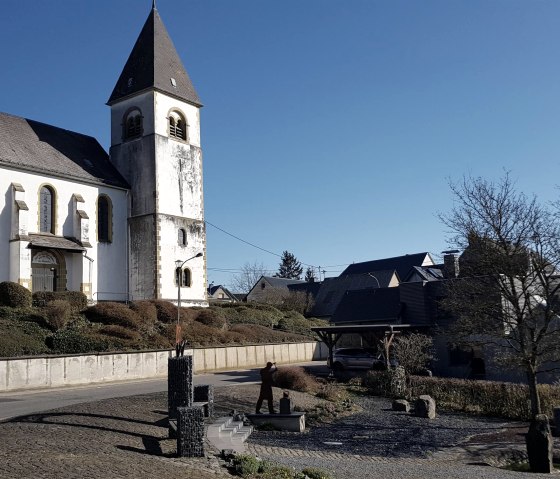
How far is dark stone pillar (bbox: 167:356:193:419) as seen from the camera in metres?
12.9

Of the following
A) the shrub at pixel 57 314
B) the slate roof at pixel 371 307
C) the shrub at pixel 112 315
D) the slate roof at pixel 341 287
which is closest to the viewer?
the shrub at pixel 57 314

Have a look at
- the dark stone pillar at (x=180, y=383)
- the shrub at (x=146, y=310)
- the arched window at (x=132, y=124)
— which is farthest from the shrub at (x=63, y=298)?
the dark stone pillar at (x=180, y=383)

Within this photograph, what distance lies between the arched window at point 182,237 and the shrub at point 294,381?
1893cm

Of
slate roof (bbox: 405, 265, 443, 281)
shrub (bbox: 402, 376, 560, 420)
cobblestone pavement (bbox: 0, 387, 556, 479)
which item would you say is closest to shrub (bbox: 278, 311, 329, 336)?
slate roof (bbox: 405, 265, 443, 281)

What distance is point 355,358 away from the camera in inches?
1225

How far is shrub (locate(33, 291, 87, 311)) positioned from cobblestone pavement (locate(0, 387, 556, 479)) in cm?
1597

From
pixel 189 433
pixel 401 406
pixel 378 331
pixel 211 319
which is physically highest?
pixel 211 319

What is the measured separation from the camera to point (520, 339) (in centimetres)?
1958

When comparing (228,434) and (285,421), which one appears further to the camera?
(285,421)

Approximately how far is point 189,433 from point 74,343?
60.2ft

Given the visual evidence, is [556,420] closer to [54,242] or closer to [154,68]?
[54,242]

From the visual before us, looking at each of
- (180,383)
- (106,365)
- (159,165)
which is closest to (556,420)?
(180,383)

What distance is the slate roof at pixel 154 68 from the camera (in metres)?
41.8

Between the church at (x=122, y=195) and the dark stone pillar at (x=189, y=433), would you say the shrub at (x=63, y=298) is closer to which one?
the church at (x=122, y=195)
